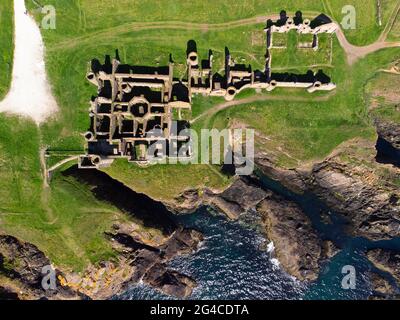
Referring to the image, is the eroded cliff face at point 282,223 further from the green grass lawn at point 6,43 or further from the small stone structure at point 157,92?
the green grass lawn at point 6,43

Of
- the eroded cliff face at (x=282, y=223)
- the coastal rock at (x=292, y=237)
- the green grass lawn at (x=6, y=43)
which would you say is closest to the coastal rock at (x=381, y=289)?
the eroded cliff face at (x=282, y=223)

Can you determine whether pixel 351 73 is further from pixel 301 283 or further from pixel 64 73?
pixel 64 73

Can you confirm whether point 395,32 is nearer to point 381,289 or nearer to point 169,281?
point 381,289

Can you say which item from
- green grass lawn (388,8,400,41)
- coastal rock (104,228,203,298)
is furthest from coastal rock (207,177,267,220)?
green grass lawn (388,8,400,41)

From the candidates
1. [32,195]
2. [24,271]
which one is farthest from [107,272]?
[32,195]

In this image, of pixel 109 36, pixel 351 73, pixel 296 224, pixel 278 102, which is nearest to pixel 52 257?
pixel 109 36

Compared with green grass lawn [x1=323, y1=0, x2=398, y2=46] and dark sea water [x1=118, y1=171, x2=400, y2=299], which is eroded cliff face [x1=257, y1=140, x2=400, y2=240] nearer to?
dark sea water [x1=118, y1=171, x2=400, y2=299]
